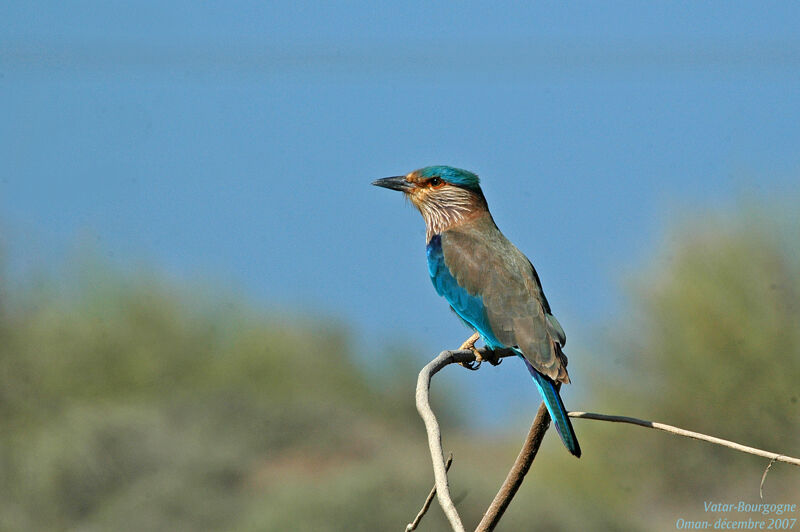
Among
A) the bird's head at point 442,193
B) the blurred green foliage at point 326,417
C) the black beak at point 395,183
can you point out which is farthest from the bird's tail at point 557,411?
the blurred green foliage at point 326,417

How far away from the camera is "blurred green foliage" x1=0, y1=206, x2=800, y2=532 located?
8.54 metres

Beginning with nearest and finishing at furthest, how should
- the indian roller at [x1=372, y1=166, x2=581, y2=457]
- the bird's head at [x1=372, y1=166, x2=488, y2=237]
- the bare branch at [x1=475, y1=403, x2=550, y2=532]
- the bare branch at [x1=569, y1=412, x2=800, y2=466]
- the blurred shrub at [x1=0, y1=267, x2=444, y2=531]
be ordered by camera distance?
the bare branch at [x1=475, y1=403, x2=550, y2=532], the bare branch at [x1=569, y1=412, x2=800, y2=466], the indian roller at [x1=372, y1=166, x2=581, y2=457], the bird's head at [x1=372, y1=166, x2=488, y2=237], the blurred shrub at [x1=0, y1=267, x2=444, y2=531]

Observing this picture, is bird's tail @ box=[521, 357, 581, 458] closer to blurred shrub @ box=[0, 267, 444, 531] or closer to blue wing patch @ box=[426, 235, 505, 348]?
blue wing patch @ box=[426, 235, 505, 348]

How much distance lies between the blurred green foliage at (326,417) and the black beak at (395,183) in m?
2.67

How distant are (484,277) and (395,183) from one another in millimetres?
963

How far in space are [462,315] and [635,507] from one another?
8.65 metres

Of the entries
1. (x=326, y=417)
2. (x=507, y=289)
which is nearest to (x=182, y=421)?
(x=326, y=417)

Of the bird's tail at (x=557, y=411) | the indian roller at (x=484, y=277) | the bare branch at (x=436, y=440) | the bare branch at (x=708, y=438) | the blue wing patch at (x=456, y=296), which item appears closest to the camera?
the bare branch at (x=436, y=440)

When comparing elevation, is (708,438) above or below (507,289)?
below

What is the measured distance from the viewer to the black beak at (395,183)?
466cm

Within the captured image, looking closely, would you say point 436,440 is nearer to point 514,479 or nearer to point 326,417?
point 514,479

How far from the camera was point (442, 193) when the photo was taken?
462 centimetres

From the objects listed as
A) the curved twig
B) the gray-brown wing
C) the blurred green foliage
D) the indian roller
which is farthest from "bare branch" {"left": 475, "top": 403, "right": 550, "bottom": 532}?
the blurred green foliage

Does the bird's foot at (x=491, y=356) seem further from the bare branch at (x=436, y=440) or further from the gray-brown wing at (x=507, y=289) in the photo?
the bare branch at (x=436, y=440)
